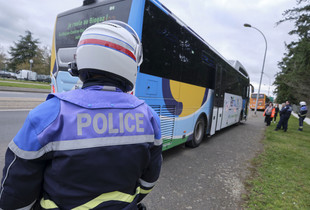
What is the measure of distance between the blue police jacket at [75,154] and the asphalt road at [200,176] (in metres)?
2.01

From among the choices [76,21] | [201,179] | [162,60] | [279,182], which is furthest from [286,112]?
[76,21]

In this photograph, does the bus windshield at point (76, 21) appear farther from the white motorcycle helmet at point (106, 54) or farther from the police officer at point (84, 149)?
the police officer at point (84, 149)

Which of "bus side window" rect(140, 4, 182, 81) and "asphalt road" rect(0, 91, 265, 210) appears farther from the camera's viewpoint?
"bus side window" rect(140, 4, 182, 81)

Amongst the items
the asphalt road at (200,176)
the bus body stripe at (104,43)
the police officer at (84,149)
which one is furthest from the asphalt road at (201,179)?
the bus body stripe at (104,43)

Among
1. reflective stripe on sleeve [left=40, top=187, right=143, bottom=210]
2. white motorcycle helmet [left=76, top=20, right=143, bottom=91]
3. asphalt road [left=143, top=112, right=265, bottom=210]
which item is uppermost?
white motorcycle helmet [left=76, top=20, right=143, bottom=91]

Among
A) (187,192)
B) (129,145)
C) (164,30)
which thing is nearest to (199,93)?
(164,30)

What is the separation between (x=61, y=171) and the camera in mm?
912

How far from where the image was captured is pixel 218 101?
6.83 meters

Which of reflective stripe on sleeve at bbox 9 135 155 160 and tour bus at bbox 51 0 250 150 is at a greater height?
tour bus at bbox 51 0 250 150

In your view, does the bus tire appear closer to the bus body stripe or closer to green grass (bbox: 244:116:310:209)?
green grass (bbox: 244:116:310:209)

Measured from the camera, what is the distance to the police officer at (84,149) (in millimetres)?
906

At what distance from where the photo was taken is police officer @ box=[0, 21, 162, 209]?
0.91 m

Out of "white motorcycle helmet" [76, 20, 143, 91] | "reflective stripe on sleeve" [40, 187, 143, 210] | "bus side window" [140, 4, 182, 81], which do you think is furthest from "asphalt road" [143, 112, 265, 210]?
"white motorcycle helmet" [76, 20, 143, 91]

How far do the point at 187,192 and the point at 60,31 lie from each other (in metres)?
4.59
